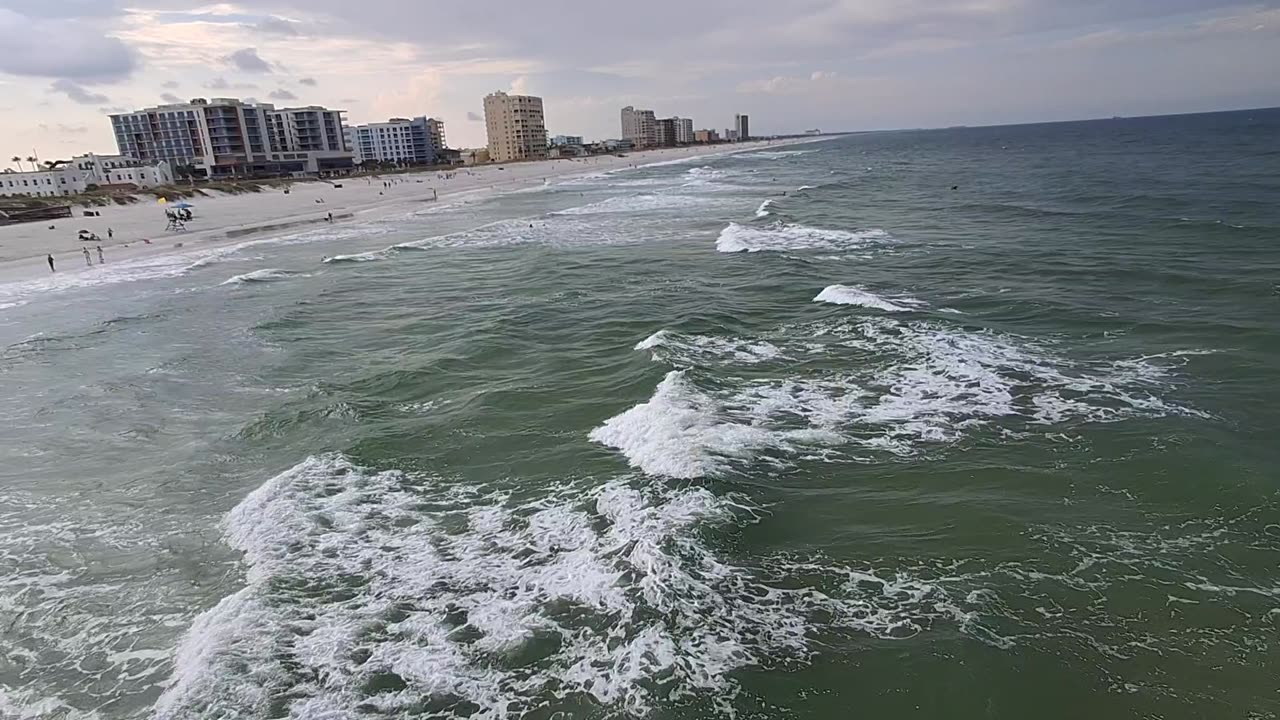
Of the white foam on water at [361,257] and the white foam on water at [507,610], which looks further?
the white foam on water at [361,257]

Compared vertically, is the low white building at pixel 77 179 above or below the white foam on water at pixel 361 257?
above

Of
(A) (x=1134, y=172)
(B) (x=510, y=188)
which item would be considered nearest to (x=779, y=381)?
(A) (x=1134, y=172)

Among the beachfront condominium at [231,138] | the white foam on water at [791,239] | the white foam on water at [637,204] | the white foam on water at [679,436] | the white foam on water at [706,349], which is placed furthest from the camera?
the beachfront condominium at [231,138]

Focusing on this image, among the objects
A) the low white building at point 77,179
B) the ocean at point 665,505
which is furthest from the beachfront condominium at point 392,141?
the ocean at point 665,505

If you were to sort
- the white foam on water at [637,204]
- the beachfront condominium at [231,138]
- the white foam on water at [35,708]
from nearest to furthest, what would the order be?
the white foam on water at [35,708]
the white foam on water at [637,204]
the beachfront condominium at [231,138]

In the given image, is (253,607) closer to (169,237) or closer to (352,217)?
(169,237)

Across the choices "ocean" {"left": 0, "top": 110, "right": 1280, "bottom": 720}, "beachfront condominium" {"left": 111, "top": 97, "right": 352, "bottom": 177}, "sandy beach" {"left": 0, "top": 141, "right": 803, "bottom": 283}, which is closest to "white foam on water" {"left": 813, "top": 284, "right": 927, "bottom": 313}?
"ocean" {"left": 0, "top": 110, "right": 1280, "bottom": 720}

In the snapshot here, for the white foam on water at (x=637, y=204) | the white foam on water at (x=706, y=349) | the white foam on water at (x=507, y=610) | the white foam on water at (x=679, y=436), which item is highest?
the white foam on water at (x=637, y=204)

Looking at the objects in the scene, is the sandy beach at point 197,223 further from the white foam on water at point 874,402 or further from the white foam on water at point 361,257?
the white foam on water at point 874,402
